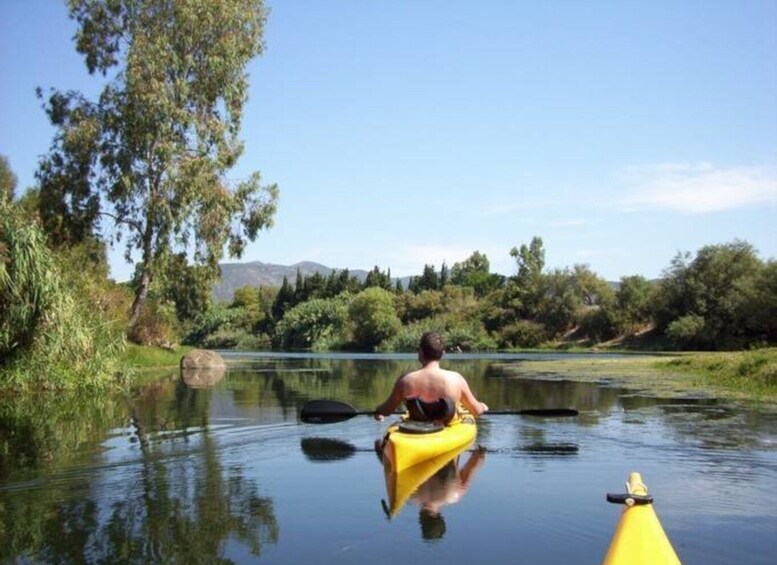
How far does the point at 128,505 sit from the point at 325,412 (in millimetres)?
3552

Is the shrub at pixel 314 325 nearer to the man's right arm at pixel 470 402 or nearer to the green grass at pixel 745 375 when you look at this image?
the green grass at pixel 745 375

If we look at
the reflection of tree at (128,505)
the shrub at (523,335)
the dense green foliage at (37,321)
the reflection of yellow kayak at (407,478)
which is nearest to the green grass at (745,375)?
the reflection of yellow kayak at (407,478)

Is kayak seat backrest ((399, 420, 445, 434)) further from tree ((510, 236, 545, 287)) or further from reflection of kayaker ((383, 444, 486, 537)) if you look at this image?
tree ((510, 236, 545, 287))

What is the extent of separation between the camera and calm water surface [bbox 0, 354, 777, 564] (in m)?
5.49

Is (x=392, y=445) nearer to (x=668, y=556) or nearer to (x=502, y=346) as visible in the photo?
(x=668, y=556)

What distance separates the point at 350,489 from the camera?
7.48 metres

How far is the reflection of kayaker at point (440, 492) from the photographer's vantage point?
238 inches

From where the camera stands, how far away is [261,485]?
305 inches

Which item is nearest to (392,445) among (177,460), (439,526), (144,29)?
(439,526)

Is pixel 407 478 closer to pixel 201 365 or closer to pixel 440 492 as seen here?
pixel 440 492

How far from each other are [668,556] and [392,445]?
3.65m

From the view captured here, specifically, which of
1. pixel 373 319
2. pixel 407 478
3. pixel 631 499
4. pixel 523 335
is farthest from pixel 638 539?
pixel 373 319

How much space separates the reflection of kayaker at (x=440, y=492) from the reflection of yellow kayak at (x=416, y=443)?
22 cm

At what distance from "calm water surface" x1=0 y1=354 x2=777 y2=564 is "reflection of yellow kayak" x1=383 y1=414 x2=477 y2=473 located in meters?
0.29
